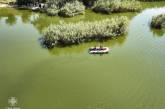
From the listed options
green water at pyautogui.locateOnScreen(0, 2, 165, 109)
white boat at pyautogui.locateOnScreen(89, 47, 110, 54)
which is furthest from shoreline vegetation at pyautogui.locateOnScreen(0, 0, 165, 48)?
white boat at pyautogui.locateOnScreen(89, 47, 110, 54)

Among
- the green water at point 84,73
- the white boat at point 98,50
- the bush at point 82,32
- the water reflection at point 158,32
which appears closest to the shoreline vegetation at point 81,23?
the bush at point 82,32

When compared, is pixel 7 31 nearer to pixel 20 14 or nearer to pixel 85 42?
pixel 20 14

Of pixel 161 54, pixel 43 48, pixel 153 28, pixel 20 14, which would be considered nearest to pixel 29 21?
pixel 20 14

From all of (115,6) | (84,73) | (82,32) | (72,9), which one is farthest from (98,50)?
(115,6)

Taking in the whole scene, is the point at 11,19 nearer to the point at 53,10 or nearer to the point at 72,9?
the point at 53,10

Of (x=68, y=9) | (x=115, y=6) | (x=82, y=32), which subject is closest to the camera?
(x=82, y=32)

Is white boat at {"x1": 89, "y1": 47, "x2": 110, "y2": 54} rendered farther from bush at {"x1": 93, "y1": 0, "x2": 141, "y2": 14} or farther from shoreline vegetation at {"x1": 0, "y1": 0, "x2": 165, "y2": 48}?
bush at {"x1": 93, "y1": 0, "x2": 141, "y2": 14}
